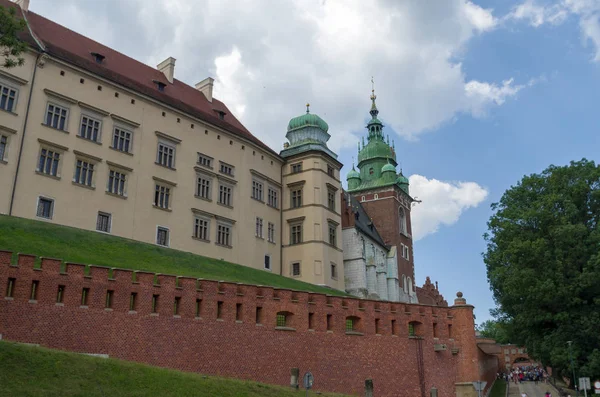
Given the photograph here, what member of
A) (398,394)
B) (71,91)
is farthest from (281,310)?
(71,91)

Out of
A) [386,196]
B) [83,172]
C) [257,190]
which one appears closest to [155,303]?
[83,172]

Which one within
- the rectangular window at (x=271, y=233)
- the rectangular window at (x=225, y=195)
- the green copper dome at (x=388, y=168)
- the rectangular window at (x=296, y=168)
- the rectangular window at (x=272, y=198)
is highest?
the green copper dome at (x=388, y=168)

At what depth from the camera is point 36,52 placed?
34.6 metres

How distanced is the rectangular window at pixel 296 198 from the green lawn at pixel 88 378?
29291 millimetres

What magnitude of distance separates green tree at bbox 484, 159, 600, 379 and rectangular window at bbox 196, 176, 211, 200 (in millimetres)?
19729

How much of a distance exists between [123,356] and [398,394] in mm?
13336

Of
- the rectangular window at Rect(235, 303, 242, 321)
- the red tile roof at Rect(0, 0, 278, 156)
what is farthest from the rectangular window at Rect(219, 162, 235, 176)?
the rectangular window at Rect(235, 303, 242, 321)

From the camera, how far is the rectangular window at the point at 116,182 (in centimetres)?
3731

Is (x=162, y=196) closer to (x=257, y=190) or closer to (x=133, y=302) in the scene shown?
(x=257, y=190)

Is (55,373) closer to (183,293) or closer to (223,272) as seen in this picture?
(183,293)

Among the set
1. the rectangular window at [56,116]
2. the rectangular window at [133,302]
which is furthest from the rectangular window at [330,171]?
the rectangular window at [133,302]

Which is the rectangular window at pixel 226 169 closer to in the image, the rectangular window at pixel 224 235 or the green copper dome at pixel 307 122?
the rectangular window at pixel 224 235

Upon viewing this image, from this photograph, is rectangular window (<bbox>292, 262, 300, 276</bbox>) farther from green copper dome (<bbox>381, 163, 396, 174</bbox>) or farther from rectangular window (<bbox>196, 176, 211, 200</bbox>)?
green copper dome (<bbox>381, 163, 396, 174</bbox>)

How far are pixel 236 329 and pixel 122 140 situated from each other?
18130 millimetres
